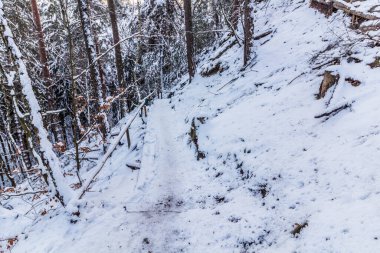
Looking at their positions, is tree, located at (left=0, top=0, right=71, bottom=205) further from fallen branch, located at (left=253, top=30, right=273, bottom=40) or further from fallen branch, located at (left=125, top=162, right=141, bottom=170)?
fallen branch, located at (left=253, top=30, right=273, bottom=40)

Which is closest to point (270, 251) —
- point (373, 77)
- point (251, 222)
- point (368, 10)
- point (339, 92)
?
point (251, 222)

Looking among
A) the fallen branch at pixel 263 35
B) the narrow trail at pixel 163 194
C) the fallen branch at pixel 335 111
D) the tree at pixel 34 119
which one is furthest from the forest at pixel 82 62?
the fallen branch at pixel 335 111

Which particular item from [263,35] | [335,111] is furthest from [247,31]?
[335,111]

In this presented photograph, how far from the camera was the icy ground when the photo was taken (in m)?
4.85

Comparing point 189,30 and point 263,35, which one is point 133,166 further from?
point 189,30

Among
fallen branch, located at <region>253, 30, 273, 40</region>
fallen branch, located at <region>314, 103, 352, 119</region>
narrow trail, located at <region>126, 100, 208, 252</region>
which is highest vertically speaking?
fallen branch, located at <region>253, 30, 273, 40</region>

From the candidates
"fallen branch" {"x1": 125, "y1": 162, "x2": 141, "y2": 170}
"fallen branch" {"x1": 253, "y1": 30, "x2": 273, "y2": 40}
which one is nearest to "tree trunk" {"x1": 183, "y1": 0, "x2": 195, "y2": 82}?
"fallen branch" {"x1": 253, "y1": 30, "x2": 273, "y2": 40}

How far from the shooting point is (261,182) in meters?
6.40

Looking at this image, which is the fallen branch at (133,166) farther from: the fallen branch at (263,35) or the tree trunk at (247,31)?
the fallen branch at (263,35)

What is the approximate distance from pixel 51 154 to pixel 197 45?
2598cm

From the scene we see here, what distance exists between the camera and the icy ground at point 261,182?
4.85 meters

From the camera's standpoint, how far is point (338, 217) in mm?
4535

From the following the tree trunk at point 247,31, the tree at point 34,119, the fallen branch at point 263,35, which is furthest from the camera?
the fallen branch at point 263,35

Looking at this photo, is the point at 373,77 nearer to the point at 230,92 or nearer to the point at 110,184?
the point at 230,92
